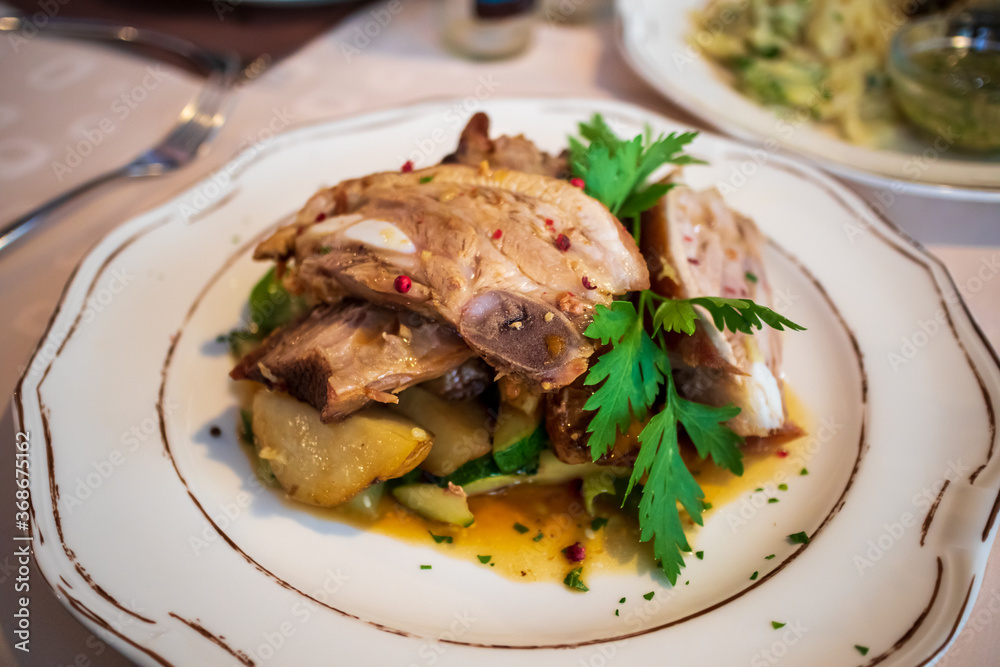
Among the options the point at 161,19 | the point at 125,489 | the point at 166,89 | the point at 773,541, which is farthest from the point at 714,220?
the point at 161,19

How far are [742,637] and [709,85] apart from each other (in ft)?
12.6

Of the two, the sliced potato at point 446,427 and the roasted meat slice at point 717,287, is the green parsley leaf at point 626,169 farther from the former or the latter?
the sliced potato at point 446,427

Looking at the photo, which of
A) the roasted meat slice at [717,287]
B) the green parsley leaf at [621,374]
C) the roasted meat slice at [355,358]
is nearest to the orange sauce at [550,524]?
the roasted meat slice at [717,287]

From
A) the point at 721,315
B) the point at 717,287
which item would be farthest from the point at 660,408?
the point at 717,287

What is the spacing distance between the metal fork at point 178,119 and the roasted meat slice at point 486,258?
191 cm

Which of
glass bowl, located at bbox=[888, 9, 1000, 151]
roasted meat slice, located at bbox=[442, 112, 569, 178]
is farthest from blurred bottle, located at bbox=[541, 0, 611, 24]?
roasted meat slice, located at bbox=[442, 112, 569, 178]

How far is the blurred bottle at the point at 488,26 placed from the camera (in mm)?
5133

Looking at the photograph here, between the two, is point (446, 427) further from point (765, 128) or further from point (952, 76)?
point (952, 76)

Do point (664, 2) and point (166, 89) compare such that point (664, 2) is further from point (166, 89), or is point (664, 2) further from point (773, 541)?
point (773, 541)

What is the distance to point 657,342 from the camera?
2867 millimetres

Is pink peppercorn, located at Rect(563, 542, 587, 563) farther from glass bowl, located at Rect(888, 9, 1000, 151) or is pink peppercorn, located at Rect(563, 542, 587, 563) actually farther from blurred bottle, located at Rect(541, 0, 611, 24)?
blurred bottle, located at Rect(541, 0, 611, 24)

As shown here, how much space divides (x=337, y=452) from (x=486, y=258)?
1.03 meters

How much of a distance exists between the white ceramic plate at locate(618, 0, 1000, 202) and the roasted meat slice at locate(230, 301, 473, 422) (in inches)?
99.7

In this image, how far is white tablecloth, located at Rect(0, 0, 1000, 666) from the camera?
3.75 meters
